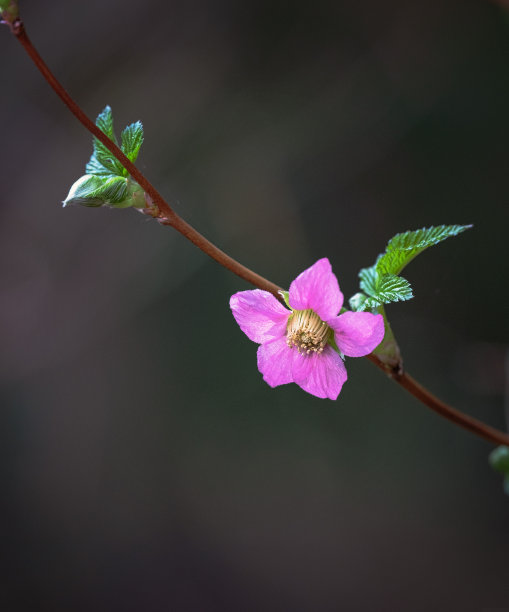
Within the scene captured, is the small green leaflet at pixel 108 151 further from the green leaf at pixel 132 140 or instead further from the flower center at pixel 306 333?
the flower center at pixel 306 333

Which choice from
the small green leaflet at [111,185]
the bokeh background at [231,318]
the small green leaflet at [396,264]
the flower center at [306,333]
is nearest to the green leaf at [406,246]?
the small green leaflet at [396,264]

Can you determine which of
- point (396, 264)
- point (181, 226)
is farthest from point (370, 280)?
point (181, 226)

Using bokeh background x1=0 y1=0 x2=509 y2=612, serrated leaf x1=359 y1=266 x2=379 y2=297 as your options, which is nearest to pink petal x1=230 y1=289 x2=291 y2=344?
serrated leaf x1=359 y1=266 x2=379 y2=297

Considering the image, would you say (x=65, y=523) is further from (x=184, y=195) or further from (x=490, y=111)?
(x=490, y=111)

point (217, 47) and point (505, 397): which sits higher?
point (217, 47)

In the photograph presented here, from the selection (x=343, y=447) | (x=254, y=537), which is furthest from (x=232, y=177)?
(x=254, y=537)

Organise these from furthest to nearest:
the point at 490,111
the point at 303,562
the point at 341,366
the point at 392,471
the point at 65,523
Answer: the point at 65,523, the point at 303,562, the point at 392,471, the point at 490,111, the point at 341,366

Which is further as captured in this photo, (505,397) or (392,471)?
(392,471)

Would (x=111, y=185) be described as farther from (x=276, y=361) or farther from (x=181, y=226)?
(x=276, y=361)
